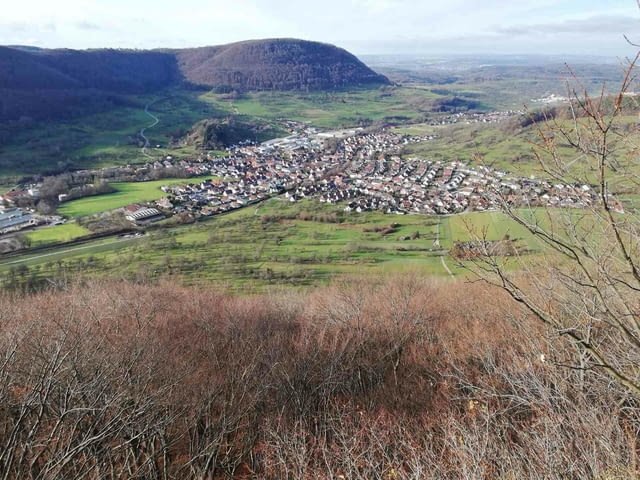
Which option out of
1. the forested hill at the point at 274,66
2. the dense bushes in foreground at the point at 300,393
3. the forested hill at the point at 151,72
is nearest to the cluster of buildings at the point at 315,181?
the dense bushes in foreground at the point at 300,393

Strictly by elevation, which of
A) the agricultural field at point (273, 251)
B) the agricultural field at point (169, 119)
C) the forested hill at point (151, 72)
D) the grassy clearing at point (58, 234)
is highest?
the forested hill at point (151, 72)

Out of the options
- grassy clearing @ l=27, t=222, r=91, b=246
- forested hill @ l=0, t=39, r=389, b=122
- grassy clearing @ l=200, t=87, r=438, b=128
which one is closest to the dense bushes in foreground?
grassy clearing @ l=27, t=222, r=91, b=246

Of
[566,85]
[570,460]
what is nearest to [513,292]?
[566,85]

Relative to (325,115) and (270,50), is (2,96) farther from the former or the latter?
(270,50)

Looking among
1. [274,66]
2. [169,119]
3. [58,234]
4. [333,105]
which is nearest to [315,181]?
[58,234]

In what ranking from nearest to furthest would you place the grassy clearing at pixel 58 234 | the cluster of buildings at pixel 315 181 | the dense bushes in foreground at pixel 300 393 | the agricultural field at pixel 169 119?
the dense bushes in foreground at pixel 300 393 < the grassy clearing at pixel 58 234 < the cluster of buildings at pixel 315 181 < the agricultural field at pixel 169 119

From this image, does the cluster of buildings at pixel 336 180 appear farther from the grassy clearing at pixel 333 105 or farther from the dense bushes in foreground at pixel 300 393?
the grassy clearing at pixel 333 105

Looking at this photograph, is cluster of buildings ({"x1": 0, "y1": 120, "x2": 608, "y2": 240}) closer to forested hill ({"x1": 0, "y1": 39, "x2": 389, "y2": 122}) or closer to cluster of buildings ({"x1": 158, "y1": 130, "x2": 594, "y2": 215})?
cluster of buildings ({"x1": 158, "y1": 130, "x2": 594, "y2": 215})
